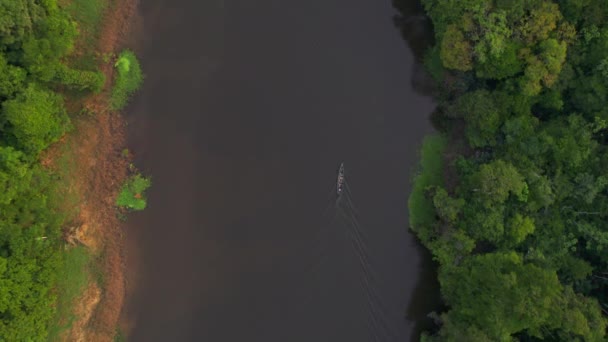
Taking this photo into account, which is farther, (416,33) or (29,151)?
(416,33)

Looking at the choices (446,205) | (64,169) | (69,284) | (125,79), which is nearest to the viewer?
(446,205)

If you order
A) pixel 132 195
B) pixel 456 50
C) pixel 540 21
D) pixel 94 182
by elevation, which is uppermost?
pixel 540 21

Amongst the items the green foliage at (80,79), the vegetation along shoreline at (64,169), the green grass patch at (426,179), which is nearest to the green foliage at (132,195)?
the vegetation along shoreline at (64,169)

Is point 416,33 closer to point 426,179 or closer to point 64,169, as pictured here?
point 426,179

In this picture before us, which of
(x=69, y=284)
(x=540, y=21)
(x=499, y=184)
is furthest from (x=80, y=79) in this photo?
(x=540, y=21)

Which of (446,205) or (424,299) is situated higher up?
(446,205)

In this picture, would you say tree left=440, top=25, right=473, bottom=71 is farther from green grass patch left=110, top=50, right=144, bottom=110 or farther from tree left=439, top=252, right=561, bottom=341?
green grass patch left=110, top=50, right=144, bottom=110
